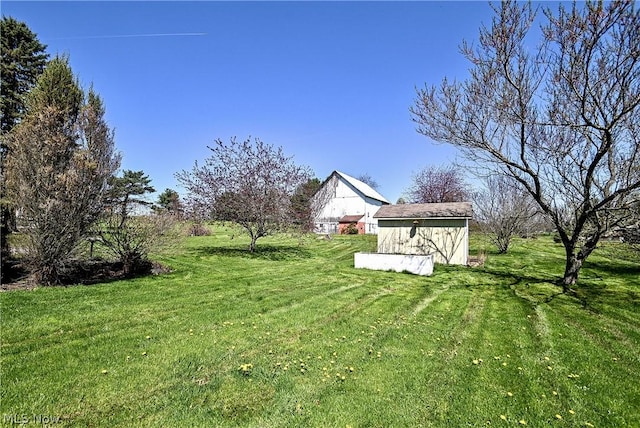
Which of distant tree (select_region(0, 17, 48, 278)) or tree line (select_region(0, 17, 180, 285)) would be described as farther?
distant tree (select_region(0, 17, 48, 278))

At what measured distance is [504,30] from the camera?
341 inches

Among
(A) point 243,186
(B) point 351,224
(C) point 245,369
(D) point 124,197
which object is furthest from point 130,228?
(B) point 351,224

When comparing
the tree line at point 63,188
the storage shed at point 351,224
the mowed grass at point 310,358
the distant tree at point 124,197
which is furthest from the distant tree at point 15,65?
the storage shed at point 351,224

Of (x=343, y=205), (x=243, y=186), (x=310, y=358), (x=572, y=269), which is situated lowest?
(x=310, y=358)

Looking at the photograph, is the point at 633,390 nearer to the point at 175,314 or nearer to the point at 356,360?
the point at 356,360

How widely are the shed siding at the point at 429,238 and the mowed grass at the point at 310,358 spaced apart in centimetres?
628

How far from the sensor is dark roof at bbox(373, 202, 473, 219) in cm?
1468

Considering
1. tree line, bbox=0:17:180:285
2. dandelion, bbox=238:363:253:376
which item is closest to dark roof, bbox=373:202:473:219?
tree line, bbox=0:17:180:285

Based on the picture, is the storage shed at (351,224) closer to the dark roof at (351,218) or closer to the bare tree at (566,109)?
the dark roof at (351,218)

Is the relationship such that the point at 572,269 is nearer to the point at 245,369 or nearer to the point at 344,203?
the point at 245,369

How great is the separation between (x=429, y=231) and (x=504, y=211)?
6.53 m

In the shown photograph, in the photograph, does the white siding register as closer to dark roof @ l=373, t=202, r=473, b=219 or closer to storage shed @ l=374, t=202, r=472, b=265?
dark roof @ l=373, t=202, r=473, b=219

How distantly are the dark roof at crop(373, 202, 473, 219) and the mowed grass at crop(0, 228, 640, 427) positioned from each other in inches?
265

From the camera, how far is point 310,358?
415 cm
